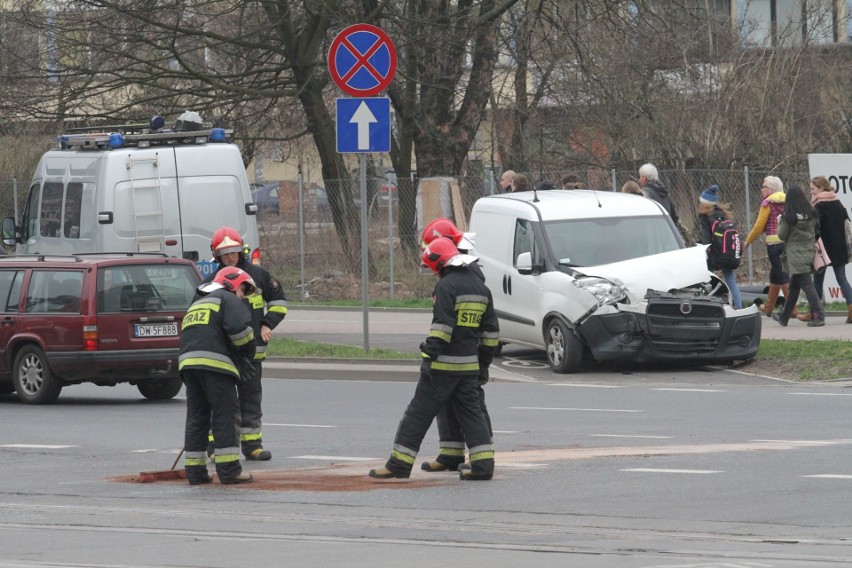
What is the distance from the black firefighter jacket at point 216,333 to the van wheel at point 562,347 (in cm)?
675

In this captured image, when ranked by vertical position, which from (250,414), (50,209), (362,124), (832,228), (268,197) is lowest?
(250,414)

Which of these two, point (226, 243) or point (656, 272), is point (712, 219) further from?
point (226, 243)

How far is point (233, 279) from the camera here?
11.2 metres

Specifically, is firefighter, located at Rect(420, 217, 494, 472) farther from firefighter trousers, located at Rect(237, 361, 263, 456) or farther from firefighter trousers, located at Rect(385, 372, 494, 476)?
firefighter trousers, located at Rect(237, 361, 263, 456)

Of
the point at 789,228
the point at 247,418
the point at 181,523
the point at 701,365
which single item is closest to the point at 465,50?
the point at 789,228

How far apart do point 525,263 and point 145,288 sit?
163 inches

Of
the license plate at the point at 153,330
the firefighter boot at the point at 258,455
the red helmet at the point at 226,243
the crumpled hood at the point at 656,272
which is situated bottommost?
the firefighter boot at the point at 258,455

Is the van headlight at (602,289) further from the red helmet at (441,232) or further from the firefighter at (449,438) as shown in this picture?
the red helmet at (441,232)

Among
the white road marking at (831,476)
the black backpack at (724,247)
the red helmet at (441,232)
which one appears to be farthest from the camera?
the black backpack at (724,247)

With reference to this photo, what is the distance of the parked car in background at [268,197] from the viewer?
30016 mm

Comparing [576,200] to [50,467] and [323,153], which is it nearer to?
[50,467]

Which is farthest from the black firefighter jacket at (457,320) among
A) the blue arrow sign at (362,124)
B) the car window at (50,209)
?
the car window at (50,209)

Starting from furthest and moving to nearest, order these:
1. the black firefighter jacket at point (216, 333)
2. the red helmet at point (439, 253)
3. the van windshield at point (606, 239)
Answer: the van windshield at point (606, 239) → the black firefighter jacket at point (216, 333) → the red helmet at point (439, 253)

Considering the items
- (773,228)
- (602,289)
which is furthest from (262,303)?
(773,228)
